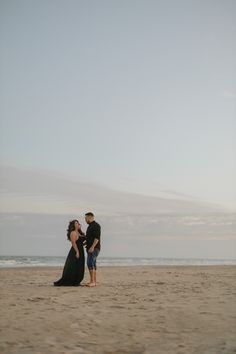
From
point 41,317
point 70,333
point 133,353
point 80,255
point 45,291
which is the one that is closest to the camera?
point 133,353

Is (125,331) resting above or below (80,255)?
below

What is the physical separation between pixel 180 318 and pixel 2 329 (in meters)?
2.88

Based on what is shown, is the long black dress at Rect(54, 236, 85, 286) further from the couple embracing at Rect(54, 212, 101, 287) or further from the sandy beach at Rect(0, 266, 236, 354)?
the sandy beach at Rect(0, 266, 236, 354)

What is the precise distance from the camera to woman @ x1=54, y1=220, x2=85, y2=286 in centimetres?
1127

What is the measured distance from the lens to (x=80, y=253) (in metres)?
11.7

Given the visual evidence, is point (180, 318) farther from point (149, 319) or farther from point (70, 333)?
point (70, 333)

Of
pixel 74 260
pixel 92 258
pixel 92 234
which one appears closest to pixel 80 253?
pixel 74 260

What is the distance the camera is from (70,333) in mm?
5453

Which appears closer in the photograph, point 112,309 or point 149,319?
point 149,319

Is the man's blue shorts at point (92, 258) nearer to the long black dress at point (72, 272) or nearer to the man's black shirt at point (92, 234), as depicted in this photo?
the man's black shirt at point (92, 234)

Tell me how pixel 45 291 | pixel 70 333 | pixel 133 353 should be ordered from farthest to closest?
1. pixel 45 291
2. pixel 70 333
3. pixel 133 353

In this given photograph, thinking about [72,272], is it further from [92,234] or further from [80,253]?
[92,234]

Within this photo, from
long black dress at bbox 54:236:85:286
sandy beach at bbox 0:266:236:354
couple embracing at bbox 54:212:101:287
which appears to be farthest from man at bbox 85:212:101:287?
sandy beach at bbox 0:266:236:354

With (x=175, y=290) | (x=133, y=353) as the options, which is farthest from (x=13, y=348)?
(x=175, y=290)
